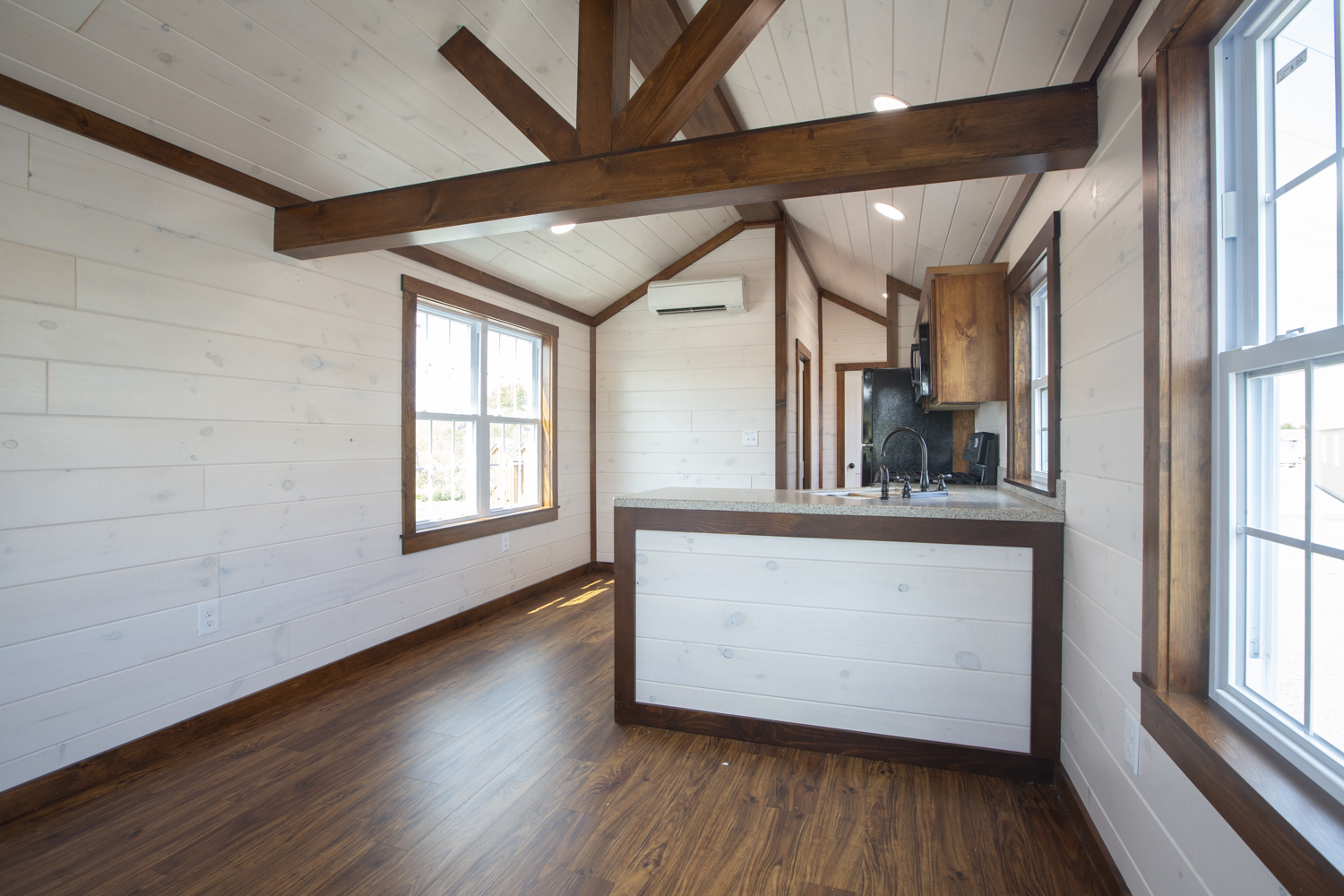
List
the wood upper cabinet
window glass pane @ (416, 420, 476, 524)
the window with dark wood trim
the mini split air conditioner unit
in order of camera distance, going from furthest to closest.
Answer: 1. the mini split air conditioner unit
2. window glass pane @ (416, 420, 476, 524)
3. the wood upper cabinet
4. the window with dark wood trim

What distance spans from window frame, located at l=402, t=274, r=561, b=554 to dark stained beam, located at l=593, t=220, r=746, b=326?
601 mm

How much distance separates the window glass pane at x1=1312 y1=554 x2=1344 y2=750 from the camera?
0.90m

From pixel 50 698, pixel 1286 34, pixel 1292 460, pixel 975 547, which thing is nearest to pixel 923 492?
pixel 975 547

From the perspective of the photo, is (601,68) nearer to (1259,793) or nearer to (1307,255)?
(1307,255)

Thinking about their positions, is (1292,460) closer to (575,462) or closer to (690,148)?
(690,148)

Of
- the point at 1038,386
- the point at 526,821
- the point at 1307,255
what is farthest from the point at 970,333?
the point at 526,821

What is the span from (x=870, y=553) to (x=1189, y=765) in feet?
3.79

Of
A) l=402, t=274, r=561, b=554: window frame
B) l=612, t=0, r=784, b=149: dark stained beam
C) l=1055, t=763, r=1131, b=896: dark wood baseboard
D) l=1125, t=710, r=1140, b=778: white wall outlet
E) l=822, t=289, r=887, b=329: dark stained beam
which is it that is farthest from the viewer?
l=822, t=289, r=887, b=329: dark stained beam

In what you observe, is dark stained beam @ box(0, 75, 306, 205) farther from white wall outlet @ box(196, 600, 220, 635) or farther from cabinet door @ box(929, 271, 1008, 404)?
cabinet door @ box(929, 271, 1008, 404)

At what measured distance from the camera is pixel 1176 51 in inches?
48.7

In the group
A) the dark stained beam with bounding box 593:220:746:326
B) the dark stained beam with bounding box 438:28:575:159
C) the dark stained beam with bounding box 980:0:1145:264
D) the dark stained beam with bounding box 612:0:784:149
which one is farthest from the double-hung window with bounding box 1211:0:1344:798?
the dark stained beam with bounding box 593:220:746:326

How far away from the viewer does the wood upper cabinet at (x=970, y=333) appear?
9.86ft

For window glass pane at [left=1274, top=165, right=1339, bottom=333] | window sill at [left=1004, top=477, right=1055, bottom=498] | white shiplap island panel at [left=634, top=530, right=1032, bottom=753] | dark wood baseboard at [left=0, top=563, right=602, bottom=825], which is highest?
window glass pane at [left=1274, top=165, right=1339, bottom=333]

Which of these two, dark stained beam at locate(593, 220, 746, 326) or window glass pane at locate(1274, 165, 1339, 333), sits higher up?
dark stained beam at locate(593, 220, 746, 326)
